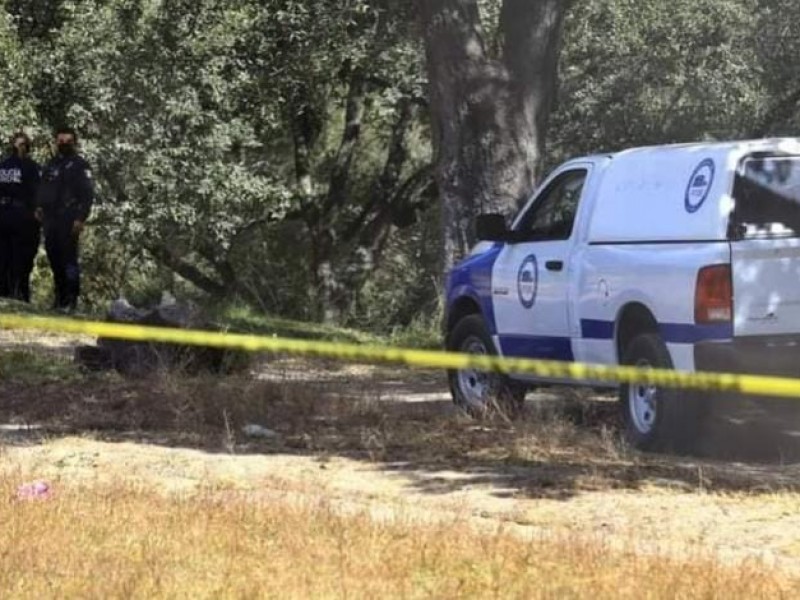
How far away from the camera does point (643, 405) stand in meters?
10.1

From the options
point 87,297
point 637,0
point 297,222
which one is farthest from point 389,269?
point 637,0

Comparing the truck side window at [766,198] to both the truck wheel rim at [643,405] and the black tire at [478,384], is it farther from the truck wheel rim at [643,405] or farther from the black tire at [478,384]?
the black tire at [478,384]

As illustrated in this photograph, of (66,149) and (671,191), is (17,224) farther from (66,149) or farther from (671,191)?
(671,191)

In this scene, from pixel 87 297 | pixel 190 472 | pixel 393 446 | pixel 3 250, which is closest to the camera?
pixel 190 472

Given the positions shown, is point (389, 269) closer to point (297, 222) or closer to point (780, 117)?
point (297, 222)

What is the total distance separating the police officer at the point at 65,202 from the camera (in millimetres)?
16859

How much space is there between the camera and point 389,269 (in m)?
32.5

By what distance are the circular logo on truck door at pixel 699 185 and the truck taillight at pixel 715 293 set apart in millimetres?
491

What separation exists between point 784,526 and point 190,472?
316cm

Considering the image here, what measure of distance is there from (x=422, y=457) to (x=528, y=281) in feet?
6.15

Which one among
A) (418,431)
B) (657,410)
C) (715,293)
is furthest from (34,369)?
(715,293)

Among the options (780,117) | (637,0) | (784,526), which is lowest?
(784,526)

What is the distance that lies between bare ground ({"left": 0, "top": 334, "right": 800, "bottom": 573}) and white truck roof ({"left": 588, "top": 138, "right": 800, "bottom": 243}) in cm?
122

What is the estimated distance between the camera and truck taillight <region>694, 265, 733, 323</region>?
937cm
